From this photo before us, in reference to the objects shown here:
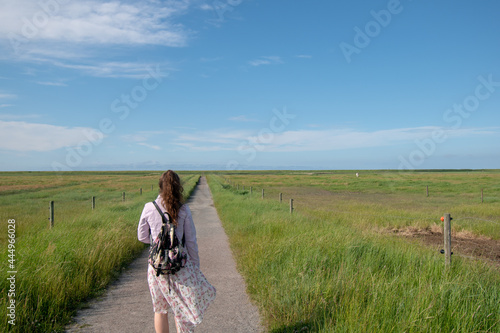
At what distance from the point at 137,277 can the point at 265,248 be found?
8.28 feet

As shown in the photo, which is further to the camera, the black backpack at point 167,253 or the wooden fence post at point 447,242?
the wooden fence post at point 447,242

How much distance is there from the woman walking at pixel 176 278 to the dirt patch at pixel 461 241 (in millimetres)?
7524

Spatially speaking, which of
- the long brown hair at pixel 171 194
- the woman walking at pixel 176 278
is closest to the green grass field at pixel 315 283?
the woman walking at pixel 176 278

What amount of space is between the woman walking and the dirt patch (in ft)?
24.7

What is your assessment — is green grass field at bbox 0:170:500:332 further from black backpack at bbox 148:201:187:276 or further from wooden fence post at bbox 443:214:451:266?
black backpack at bbox 148:201:187:276

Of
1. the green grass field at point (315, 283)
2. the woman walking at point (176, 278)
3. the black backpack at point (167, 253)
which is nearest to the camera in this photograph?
the black backpack at point (167, 253)

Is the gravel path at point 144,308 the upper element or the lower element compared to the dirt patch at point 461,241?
upper

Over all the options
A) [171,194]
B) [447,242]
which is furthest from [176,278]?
[447,242]

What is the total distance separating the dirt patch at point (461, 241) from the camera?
29.4ft

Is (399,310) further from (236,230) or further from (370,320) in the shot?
(236,230)

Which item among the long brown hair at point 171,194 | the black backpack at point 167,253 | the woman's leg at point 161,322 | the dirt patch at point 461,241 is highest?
the long brown hair at point 171,194

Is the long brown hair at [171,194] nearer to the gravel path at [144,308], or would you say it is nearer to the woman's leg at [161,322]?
the woman's leg at [161,322]

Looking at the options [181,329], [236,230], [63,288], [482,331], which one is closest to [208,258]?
[236,230]

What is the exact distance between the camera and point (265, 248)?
6.70m
